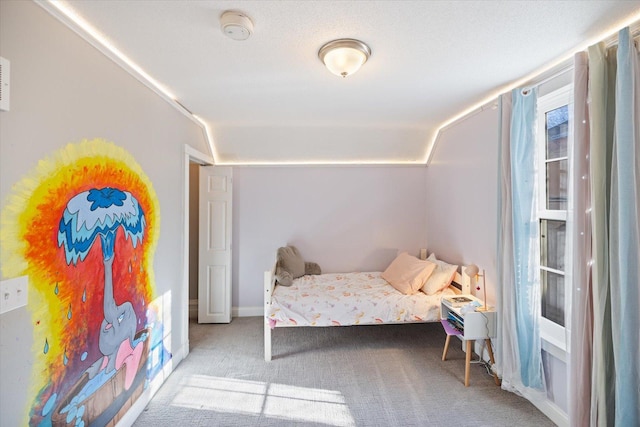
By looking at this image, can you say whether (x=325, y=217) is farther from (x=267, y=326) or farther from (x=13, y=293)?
(x=13, y=293)

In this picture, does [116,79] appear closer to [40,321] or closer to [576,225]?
[40,321]

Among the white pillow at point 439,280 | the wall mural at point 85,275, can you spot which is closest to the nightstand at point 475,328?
the white pillow at point 439,280

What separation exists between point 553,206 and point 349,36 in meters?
1.87

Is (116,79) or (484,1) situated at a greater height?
(484,1)

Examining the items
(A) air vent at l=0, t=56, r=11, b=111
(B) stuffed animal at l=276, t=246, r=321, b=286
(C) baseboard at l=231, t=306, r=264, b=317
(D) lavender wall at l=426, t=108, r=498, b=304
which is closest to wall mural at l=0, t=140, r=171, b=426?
(A) air vent at l=0, t=56, r=11, b=111

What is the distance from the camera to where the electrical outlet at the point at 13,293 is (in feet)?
3.77

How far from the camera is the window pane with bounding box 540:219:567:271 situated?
Result: 2.09 m

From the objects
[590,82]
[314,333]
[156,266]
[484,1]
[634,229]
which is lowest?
[314,333]

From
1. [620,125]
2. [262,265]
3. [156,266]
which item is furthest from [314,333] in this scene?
[620,125]

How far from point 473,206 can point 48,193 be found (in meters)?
3.17

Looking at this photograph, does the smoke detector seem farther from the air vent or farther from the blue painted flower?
the blue painted flower

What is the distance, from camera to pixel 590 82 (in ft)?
5.17

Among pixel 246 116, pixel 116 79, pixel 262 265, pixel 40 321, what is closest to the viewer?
pixel 40 321

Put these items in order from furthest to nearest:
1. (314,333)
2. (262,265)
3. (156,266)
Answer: (262,265)
(314,333)
(156,266)
